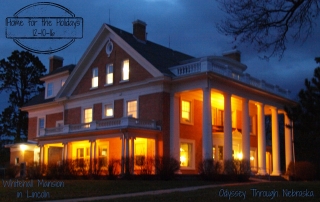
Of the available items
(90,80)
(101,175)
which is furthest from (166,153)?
(90,80)

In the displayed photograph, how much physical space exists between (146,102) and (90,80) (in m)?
A: 7.12

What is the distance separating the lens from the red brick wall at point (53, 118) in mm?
41269

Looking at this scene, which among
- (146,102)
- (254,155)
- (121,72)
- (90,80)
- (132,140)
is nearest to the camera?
(132,140)

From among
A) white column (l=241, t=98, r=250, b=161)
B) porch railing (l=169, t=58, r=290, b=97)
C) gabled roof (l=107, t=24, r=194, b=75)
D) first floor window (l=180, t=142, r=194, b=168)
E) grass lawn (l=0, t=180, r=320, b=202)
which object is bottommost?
grass lawn (l=0, t=180, r=320, b=202)

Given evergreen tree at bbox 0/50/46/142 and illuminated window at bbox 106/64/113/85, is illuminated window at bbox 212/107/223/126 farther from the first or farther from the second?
evergreen tree at bbox 0/50/46/142

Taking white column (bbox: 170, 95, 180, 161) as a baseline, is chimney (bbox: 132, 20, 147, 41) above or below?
above

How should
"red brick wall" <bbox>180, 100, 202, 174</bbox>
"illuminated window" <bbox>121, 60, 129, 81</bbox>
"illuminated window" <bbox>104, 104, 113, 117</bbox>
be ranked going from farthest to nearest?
"illuminated window" <bbox>104, 104, 113, 117</bbox> < "illuminated window" <bbox>121, 60, 129, 81</bbox> < "red brick wall" <bbox>180, 100, 202, 174</bbox>

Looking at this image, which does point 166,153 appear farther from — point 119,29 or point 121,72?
point 119,29

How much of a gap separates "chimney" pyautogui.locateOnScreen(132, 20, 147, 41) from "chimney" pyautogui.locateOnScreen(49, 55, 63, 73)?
13.6 meters

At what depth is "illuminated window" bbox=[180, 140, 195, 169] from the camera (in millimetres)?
32625

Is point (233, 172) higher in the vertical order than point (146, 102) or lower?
lower

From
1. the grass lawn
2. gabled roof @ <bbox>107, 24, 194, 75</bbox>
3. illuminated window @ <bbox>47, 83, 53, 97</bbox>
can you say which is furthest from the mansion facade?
the grass lawn

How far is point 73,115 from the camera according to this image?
127 ft

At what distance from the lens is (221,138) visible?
35.3m
